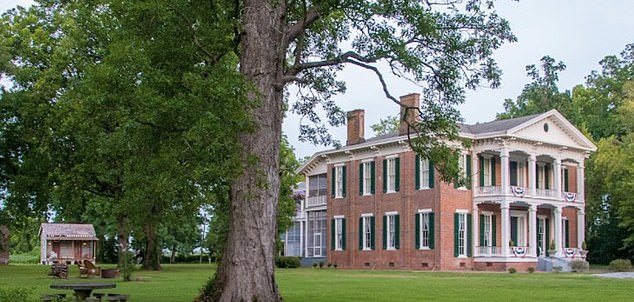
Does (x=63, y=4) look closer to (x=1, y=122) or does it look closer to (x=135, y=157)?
(x=1, y=122)

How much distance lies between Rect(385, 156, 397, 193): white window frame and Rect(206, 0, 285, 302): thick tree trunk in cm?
2980

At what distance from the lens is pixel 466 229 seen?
4316 cm

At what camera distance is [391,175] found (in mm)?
45750

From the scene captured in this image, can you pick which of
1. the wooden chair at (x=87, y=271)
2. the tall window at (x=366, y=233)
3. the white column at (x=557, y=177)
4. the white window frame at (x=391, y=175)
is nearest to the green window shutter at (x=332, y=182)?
the tall window at (x=366, y=233)

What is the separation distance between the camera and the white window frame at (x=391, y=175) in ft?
149

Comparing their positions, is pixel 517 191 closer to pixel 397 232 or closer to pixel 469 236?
pixel 469 236

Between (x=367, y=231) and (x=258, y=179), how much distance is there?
33.6 meters

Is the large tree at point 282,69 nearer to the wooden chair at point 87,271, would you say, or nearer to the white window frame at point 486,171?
the wooden chair at point 87,271

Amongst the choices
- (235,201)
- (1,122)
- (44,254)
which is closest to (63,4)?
(1,122)

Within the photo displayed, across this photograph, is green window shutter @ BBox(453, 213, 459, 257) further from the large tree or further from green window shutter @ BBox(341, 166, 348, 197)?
the large tree

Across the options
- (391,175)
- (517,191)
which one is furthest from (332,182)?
(517,191)

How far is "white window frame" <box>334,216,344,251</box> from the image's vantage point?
5006 centimetres

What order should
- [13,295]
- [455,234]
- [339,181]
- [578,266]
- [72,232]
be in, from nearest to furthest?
1. [13,295]
2. [578,266]
3. [455,234]
4. [339,181]
5. [72,232]

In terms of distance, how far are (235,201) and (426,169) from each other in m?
29.0
